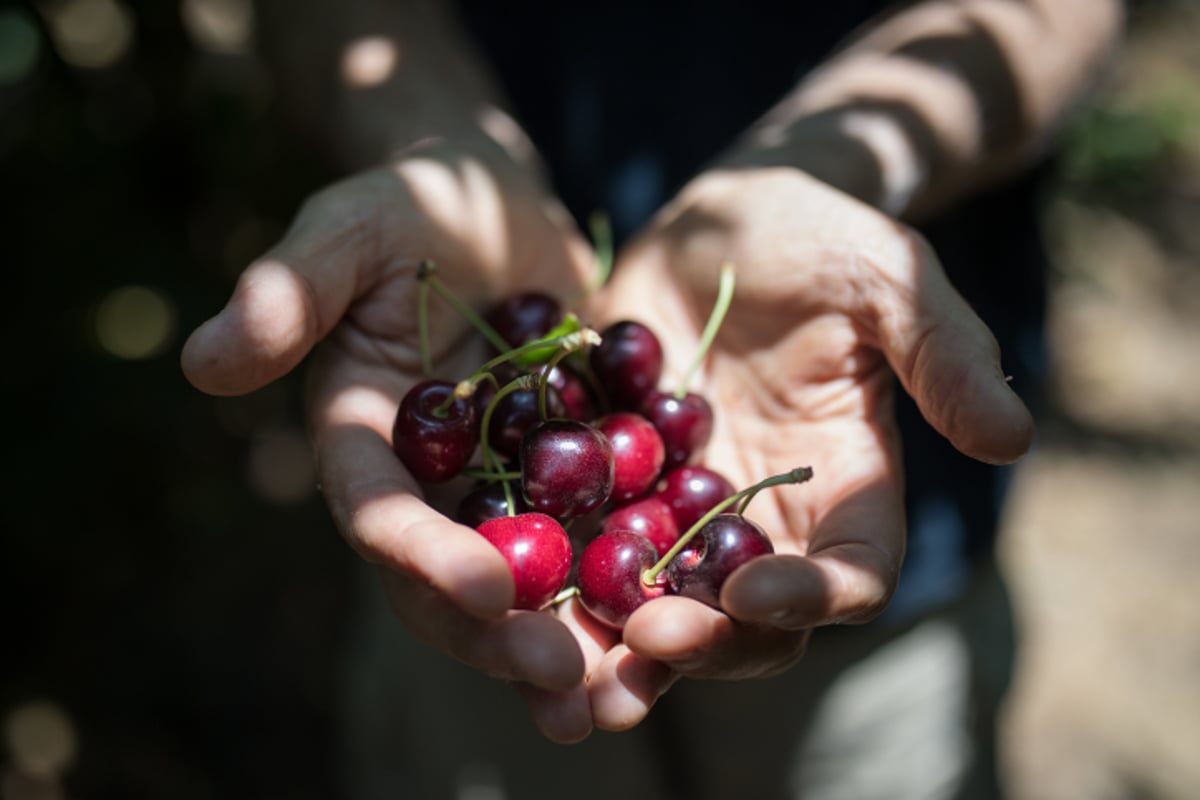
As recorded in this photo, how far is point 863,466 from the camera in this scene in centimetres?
177

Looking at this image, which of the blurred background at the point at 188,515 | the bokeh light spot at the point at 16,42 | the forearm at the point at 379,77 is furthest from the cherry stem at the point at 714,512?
the bokeh light spot at the point at 16,42

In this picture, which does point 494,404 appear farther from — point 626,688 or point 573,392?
point 626,688

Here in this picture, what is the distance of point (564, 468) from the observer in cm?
179

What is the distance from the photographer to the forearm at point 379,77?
8.23ft

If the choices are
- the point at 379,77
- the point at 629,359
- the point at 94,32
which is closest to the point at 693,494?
the point at 629,359

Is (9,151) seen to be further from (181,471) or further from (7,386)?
(181,471)

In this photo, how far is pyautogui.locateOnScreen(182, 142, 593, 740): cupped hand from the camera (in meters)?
1.48

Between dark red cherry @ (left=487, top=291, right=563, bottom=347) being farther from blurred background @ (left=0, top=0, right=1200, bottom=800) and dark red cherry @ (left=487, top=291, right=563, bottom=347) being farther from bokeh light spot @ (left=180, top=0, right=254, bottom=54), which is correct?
bokeh light spot @ (left=180, top=0, right=254, bottom=54)

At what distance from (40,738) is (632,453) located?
7.49ft

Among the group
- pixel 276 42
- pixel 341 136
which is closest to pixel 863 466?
pixel 341 136

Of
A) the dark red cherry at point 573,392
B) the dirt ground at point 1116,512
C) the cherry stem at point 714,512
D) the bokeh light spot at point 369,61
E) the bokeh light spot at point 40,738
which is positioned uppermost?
the bokeh light spot at point 369,61

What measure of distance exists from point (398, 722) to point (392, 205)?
1.50 m

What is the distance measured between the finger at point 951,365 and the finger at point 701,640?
418 millimetres

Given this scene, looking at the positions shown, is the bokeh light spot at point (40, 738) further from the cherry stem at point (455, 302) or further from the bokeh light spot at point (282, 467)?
the cherry stem at point (455, 302)
